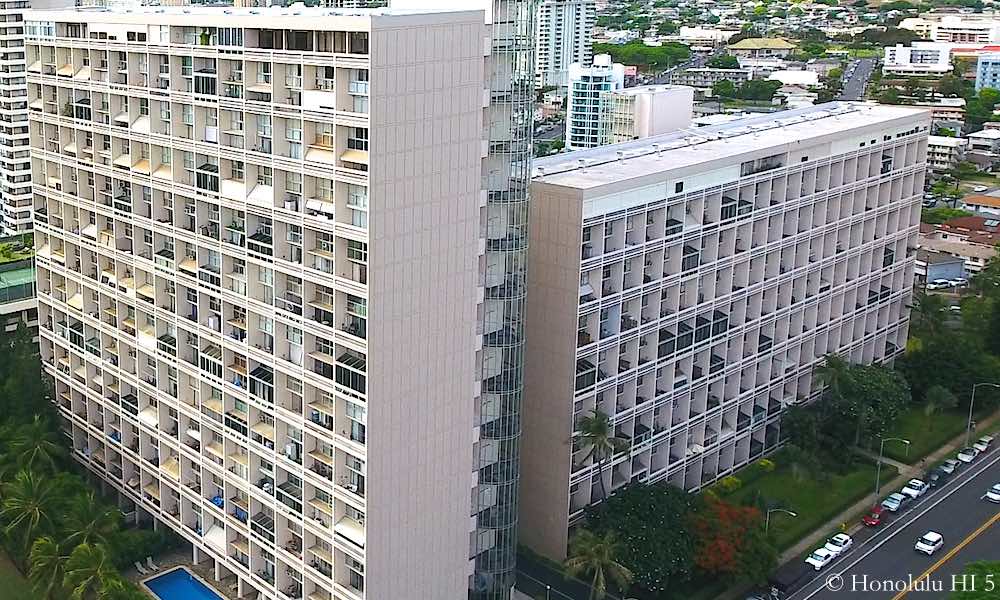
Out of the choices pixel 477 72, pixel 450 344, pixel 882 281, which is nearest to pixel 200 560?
pixel 450 344

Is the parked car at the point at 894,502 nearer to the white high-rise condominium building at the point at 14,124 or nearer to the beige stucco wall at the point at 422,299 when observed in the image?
the beige stucco wall at the point at 422,299

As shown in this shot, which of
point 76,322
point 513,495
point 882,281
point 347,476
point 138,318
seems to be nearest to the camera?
point 347,476

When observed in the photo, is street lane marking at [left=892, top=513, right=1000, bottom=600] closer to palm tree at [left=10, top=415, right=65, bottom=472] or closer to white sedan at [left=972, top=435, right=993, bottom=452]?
white sedan at [left=972, top=435, right=993, bottom=452]

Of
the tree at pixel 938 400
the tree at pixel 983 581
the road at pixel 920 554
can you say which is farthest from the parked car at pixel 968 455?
the tree at pixel 983 581

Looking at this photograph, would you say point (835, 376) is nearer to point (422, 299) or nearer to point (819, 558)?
point (819, 558)

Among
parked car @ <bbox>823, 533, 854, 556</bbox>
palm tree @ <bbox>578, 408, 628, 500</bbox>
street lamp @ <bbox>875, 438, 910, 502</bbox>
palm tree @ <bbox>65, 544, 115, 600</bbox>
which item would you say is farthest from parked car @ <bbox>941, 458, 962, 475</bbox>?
palm tree @ <bbox>65, 544, 115, 600</bbox>

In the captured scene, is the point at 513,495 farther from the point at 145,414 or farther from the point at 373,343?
the point at 145,414
